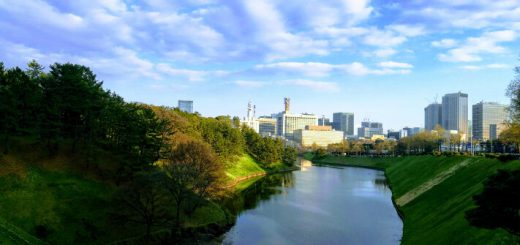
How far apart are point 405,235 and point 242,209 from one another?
31.8 metres

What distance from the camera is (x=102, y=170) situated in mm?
59750

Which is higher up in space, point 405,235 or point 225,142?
point 225,142

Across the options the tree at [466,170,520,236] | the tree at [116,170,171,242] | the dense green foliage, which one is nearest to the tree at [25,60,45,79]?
the dense green foliage

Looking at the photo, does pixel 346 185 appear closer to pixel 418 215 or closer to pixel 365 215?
pixel 365 215

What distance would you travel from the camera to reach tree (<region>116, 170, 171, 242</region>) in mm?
47156

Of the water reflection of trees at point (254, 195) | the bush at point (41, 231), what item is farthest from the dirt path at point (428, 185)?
the bush at point (41, 231)

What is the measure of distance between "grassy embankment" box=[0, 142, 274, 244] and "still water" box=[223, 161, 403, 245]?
746 cm

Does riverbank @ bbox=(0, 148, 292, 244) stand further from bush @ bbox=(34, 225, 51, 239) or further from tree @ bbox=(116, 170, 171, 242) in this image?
tree @ bbox=(116, 170, 171, 242)

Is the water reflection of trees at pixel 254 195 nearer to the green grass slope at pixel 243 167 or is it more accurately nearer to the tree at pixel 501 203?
the green grass slope at pixel 243 167

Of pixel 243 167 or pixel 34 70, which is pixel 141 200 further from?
pixel 243 167

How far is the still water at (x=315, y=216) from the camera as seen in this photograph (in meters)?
51.3

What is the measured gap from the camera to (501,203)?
22.8 metres

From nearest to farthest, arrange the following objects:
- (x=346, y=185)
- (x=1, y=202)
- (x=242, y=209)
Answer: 1. (x=1, y=202)
2. (x=242, y=209)
3. (x=346, y=185)

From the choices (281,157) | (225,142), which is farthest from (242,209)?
(281,157)
